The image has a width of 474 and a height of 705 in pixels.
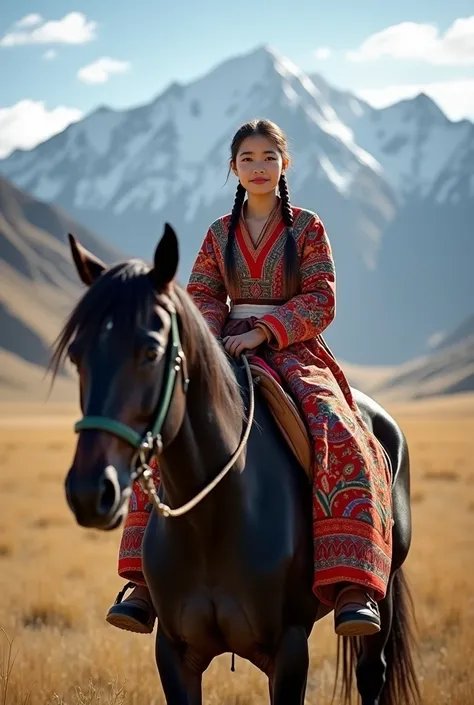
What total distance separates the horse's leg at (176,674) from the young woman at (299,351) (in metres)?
0.36

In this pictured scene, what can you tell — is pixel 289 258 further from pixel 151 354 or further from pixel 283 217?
pixel 151 354

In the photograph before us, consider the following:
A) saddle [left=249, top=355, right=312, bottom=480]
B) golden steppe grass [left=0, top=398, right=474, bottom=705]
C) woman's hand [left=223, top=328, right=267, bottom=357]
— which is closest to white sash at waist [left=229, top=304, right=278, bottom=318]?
woman's hand [left=223, top=328, right=267, bottom=357]

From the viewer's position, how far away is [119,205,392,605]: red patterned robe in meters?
4.23

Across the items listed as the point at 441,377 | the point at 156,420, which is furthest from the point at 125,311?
the point at 441,377

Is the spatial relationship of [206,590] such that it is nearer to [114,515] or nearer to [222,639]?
[222,639]

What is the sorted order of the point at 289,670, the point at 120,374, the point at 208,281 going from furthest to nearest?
the point at 208,281 → the point at 289,670 → the point at 120,374

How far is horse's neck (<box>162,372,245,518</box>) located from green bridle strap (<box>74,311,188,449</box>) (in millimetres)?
250

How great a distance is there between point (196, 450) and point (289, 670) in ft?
3.36

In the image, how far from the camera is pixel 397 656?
593 cm

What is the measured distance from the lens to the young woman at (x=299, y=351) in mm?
4230

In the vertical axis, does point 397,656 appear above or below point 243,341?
below

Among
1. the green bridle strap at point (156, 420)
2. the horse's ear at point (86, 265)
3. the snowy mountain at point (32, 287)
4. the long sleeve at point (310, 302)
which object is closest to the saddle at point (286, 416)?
the long sleeve at point (310, 302)

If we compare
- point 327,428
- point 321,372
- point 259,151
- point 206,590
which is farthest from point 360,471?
point 259,151

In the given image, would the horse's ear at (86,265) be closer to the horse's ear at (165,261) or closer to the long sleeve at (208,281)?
the horse's ear at (165,261)
